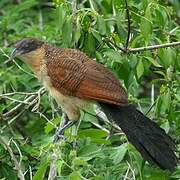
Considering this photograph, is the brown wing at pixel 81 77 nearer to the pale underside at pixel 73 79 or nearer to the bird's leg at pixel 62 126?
the pale underside at pixel 73 79

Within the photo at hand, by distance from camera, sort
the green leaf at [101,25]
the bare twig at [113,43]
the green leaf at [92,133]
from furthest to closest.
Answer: the bare twig at [113,43] → the green leaf at [101,25] → the green leaf at [92,133]

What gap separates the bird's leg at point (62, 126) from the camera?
3.06m

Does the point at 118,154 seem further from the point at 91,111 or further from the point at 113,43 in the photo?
the point at 113,43

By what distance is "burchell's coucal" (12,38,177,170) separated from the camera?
2.90 metres

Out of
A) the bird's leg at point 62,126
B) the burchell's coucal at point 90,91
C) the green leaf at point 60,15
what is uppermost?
the green leaf at point 60,15

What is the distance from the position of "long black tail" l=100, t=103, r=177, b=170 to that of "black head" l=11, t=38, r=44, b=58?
1.27 ft

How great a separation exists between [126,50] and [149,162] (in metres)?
0.60

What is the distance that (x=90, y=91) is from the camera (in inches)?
120

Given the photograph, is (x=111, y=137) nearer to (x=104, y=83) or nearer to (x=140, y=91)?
(x=104, y=83)

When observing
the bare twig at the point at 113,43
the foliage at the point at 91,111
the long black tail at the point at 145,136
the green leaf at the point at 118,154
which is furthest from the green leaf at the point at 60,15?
the green leaf at the point at 118,154

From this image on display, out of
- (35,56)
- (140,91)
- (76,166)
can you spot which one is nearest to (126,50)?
(35,56)

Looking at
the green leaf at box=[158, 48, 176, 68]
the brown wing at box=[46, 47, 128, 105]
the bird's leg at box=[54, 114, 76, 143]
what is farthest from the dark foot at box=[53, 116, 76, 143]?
the green leaf at box=[158, 48, 176, 68]

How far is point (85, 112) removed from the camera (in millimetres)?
3246

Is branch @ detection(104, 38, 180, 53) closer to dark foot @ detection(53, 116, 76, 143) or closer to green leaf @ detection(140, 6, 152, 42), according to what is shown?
green leaf @ detection(140, 6, 152, 42)
